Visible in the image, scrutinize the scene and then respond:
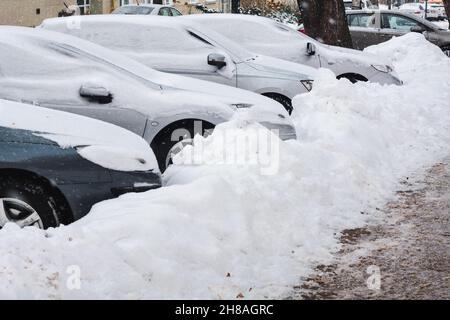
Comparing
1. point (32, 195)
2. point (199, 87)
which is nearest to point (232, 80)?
point (199, 87)

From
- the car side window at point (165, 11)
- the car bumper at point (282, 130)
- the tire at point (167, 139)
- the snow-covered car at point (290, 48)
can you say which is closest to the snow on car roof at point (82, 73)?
the tire at point (167, 139)

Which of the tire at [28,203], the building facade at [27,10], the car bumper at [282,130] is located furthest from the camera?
the building facade at [27,10]

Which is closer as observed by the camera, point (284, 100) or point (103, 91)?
point (103, 91)

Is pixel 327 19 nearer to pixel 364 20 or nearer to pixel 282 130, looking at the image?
pixel 364 20

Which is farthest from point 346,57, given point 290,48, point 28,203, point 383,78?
point 28,203

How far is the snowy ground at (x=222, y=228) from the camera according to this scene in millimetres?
4590

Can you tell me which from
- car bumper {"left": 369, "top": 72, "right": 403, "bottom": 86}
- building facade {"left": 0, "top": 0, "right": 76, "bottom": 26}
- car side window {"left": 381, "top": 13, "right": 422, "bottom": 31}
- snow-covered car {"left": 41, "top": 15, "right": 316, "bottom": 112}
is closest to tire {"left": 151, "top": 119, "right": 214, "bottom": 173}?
snow-covered car {"left": 41, "top": 15, "right": 316, "bottom": 112}

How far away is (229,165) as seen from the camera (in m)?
6.70

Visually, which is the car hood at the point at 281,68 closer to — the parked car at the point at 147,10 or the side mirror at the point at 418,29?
the side mirror at the point at 418,29

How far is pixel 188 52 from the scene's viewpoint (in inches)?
416

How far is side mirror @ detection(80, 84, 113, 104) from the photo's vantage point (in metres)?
7.67

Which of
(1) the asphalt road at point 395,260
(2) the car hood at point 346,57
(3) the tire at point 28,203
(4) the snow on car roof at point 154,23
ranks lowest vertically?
(1) the asphalt road at point 395,260

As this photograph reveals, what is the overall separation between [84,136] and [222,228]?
1247 mm

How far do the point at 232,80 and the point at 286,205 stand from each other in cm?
443
